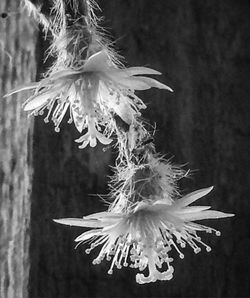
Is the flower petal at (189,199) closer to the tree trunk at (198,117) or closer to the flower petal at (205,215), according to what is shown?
the flower petal at (205,215)

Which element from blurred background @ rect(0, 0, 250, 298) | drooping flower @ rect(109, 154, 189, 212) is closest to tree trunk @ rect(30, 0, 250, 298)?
blurred background @ rect(0, 0, 250, 298)

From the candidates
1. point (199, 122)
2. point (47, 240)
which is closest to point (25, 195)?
point (47, 240)

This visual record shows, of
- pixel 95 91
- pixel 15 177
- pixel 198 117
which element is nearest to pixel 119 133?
pixel 95 91

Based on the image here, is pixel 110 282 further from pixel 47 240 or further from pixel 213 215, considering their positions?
pixel 213 215

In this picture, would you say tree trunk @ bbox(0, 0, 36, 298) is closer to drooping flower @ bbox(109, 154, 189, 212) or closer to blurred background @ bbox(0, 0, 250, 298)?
blurred background @ bbox(0, 0, 250, 298)

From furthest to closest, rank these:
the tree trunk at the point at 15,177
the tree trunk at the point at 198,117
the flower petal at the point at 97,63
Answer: the tree trunk at the point at 198,117 < the tree trunk at the point at 15,177 < the flower petal at the point at 97,63

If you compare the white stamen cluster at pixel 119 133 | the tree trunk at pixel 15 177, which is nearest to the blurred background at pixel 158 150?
the tree trunk at pixel 15 177

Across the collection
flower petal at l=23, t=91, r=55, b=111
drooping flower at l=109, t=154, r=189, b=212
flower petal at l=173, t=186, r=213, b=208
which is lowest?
flower petal at l=173, t=186, r=213, b=208
